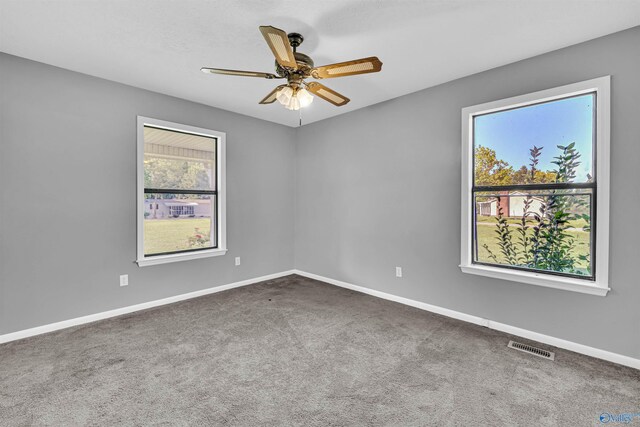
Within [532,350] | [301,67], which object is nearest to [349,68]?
[301,67]

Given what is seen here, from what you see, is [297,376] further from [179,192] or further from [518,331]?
[179,192]

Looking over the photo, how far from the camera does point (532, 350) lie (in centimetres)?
242

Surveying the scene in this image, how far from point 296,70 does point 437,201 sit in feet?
7.03

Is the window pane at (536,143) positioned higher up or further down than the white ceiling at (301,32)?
further down

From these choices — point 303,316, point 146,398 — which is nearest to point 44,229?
point 146,398

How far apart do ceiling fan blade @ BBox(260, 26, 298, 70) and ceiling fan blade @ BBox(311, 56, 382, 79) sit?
0.18 m

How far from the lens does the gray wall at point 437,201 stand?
87.0 inches

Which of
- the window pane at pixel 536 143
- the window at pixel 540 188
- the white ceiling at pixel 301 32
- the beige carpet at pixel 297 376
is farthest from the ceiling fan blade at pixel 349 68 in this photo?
the beige carpet at pixel 297 376

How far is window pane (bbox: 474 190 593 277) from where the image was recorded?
247 cm

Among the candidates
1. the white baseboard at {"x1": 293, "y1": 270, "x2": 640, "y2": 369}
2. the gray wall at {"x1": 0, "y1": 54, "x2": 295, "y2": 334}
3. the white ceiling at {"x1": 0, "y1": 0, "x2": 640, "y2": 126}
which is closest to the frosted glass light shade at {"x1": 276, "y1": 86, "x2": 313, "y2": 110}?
the white ceiling at {"x1": 0, "y1": 0, "x2": 640, "y2": 126}

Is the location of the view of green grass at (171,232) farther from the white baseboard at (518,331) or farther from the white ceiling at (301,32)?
the white baseboard at (518,331)

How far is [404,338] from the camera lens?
2658 millimetres

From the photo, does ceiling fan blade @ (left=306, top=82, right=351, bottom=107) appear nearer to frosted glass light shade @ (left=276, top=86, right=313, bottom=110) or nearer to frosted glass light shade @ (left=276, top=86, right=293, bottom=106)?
frosted glass light shade @ (left=276, top=86, right=313, bottom=110)

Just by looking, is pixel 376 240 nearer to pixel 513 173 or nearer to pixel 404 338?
pixel 404 338
